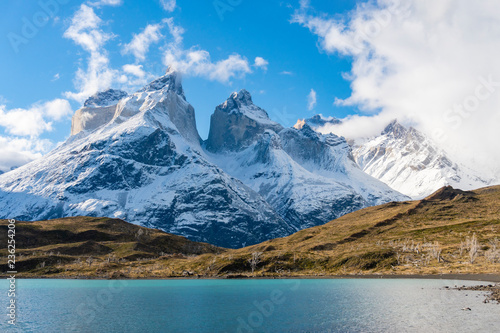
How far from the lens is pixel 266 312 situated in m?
85.2

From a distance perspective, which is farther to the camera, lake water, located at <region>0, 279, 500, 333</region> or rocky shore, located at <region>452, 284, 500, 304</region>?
rocky shore, located at <region>452, 284, 500, 304</region>

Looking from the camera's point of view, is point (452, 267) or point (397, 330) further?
point (452, 267)

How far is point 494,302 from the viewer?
8700 cm

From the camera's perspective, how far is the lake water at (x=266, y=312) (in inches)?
2749

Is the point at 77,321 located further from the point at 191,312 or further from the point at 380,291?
the point at 380,291

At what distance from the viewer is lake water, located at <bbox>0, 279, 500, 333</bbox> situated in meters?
69.8

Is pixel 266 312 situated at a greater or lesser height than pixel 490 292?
greater

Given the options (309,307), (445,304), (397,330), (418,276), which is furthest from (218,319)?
(418,276)

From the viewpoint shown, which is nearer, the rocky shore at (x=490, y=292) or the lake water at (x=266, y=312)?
the lake water at (x=266, y=312)

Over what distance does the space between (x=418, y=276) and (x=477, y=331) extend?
10756 cm

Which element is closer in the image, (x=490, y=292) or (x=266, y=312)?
(x=266, y=312)

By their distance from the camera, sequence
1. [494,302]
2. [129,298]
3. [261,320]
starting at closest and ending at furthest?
[261,320] < [494,302] < [129,298]

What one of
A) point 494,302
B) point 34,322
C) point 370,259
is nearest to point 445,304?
point 494,302

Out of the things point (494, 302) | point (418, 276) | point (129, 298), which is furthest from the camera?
point (418, 276)
